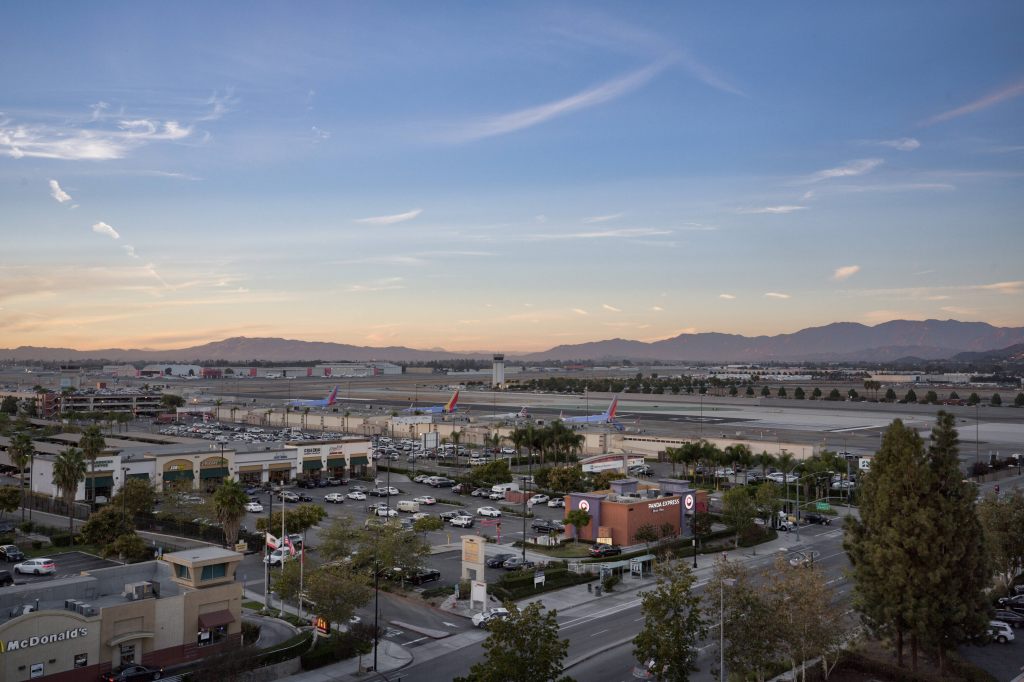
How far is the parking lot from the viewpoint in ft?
148

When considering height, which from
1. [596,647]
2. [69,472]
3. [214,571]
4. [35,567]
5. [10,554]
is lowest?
[596,647]

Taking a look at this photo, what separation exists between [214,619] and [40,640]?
6672mm

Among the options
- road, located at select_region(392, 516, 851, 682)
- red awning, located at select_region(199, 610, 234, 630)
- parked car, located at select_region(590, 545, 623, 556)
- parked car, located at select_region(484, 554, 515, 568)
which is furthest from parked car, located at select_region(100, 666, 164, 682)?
parked car, located at select_region(590, 545, 623, 556)

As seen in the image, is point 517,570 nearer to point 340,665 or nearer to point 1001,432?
point 340,665

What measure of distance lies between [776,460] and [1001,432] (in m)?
56.1

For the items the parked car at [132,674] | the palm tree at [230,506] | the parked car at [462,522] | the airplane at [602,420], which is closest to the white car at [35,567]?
the palm tree at [230,506]

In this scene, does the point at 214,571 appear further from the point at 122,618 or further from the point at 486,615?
the point at 486,615

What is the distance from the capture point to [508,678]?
25.2m

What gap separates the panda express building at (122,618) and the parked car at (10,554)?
A: 19277 millimetres

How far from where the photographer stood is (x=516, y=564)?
4962 centimetres

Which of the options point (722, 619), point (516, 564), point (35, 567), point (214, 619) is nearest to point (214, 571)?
point (214, 619)

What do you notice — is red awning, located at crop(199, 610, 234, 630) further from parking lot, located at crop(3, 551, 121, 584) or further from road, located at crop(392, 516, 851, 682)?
parking lot, located at crop(3, 551, 121, 584)

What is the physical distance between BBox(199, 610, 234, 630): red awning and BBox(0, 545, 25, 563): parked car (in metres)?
23.2

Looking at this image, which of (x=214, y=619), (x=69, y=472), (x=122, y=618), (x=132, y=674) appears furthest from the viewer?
(x=69, y=472)
